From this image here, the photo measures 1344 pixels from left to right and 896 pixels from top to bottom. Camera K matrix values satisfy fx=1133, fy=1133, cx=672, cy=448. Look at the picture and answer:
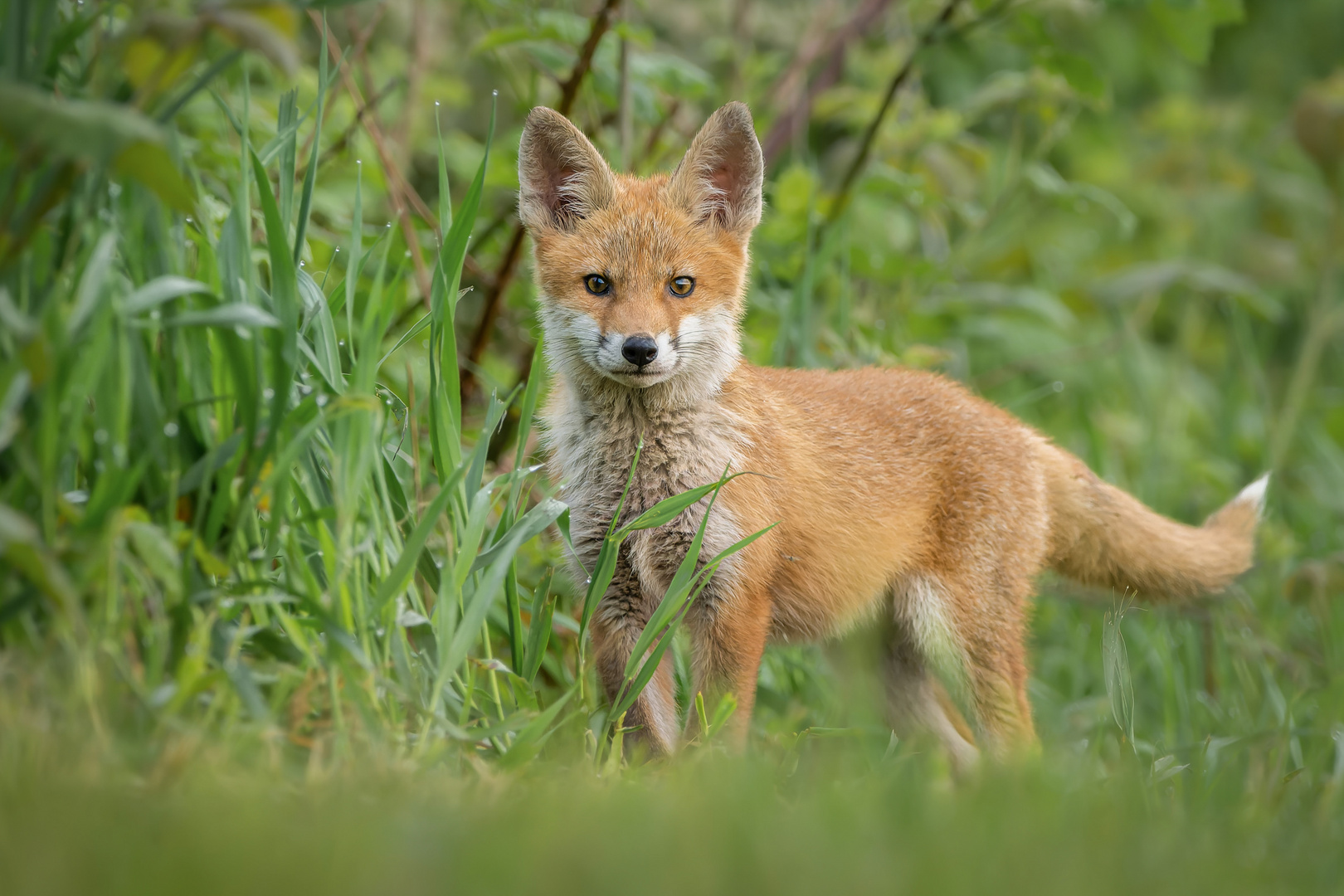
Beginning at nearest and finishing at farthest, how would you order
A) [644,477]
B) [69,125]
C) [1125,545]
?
[69,125], [644,477], [1125,545]

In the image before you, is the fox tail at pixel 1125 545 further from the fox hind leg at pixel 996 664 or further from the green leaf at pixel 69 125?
the green leaf at pixel 69 125

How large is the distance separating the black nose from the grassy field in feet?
1.04

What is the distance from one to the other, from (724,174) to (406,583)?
1.91 m

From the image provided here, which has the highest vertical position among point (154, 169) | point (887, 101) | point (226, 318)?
point (887, 101)

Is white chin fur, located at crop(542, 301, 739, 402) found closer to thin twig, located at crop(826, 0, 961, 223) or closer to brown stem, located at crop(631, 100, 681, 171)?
thin twig, located at crop(826, 0, 961, 223)

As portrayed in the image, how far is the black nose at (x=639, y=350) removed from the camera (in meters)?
3.30

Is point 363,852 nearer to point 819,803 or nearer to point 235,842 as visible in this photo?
point 235,842

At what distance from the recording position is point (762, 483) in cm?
360

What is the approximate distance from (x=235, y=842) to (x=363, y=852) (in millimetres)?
198

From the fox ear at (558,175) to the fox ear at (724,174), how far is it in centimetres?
25

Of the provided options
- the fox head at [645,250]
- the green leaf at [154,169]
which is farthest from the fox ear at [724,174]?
the green leaf at [154,169]

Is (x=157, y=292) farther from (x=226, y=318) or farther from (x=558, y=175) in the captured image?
(x=558, y=175)

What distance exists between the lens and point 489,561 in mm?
2934

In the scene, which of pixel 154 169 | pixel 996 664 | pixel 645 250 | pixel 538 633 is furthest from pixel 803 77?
pixel 154 169
